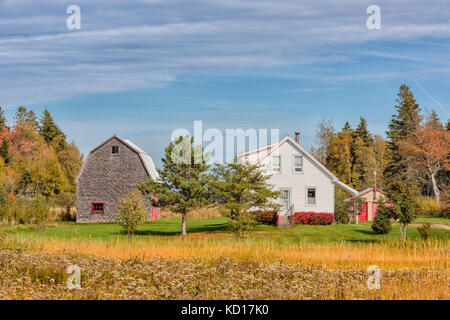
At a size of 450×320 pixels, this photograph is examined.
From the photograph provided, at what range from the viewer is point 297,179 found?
126 feet

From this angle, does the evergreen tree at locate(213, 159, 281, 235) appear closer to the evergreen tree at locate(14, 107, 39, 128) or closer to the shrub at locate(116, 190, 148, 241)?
the shrub at locate(116, 190, 148, 241)

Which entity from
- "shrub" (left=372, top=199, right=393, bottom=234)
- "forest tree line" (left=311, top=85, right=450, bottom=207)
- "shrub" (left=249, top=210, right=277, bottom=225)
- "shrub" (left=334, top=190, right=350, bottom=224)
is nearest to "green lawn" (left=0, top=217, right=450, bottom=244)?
"shrub" (left=372, top=199, right=393, bottom=234)

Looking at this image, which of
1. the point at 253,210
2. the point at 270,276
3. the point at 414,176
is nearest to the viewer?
the point at 270,276

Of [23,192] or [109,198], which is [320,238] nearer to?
[109,198]

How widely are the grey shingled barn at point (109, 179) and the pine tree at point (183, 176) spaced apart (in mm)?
13333

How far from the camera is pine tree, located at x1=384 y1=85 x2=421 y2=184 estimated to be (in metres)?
68.3

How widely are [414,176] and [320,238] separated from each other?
42.5 meters

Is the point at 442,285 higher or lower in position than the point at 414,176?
lower

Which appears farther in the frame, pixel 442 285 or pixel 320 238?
pixel 320 238

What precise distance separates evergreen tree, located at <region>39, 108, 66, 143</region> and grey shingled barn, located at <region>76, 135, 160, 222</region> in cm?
3899

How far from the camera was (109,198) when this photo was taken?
4416 centimetres
